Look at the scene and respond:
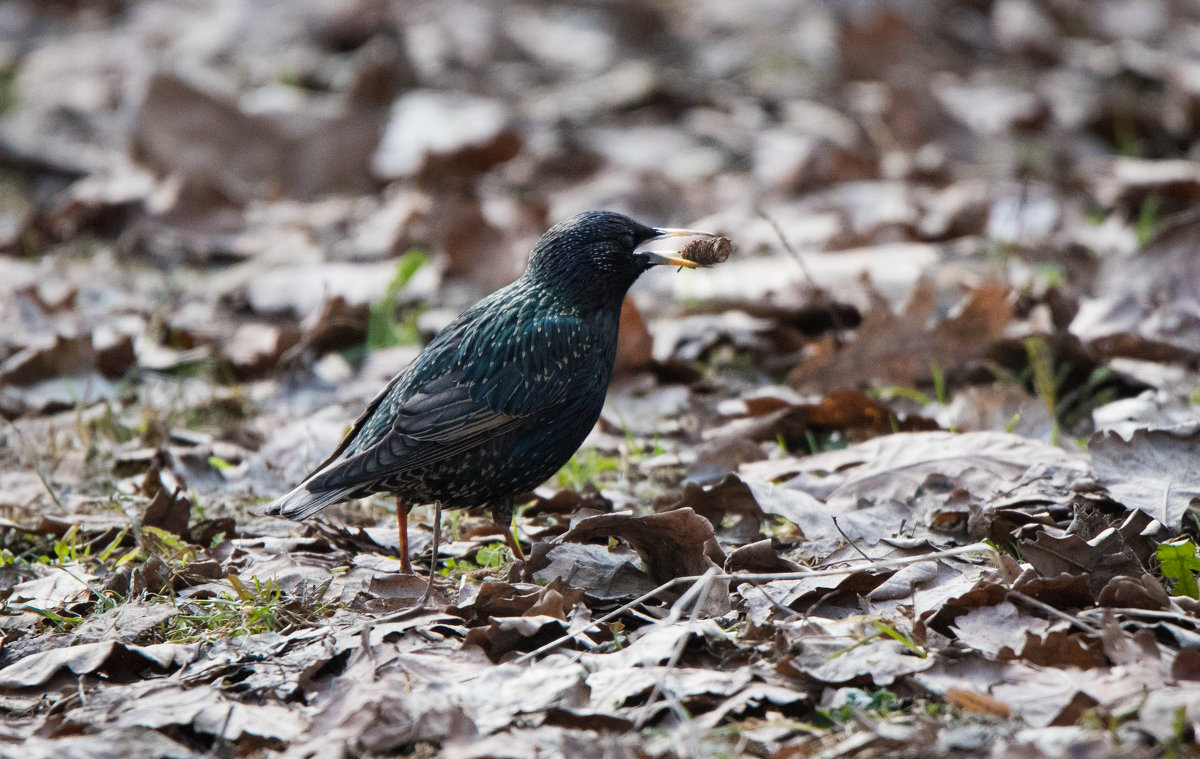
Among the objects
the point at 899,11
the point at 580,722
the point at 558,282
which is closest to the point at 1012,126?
the point at 899,11

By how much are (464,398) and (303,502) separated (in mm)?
633

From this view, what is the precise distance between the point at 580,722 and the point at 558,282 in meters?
1.98

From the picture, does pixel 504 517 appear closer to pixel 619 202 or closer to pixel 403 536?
pixel 403 536

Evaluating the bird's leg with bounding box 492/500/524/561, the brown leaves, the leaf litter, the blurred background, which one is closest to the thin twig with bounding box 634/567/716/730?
the leaf litter

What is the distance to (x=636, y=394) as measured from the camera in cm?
549

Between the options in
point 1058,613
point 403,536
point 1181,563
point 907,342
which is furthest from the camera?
point 907,342

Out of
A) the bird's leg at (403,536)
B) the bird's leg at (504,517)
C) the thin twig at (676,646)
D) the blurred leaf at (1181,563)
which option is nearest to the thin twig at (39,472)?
the bird's leg at (403,536)

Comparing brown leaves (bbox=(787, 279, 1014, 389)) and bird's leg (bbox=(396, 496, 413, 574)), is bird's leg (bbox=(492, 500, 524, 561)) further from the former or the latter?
brown leaves (bbox=(787, 279, 1014, 389))

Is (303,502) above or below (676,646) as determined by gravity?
above

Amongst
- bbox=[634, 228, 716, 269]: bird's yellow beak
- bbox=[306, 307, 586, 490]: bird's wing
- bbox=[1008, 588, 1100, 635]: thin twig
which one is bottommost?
bbox=[1008, 588, 1100, 635]: thin twig

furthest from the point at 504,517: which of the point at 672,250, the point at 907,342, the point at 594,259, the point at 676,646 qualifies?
the point at 907,342

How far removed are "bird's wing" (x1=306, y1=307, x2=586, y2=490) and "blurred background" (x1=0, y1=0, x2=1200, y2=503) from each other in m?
0.89

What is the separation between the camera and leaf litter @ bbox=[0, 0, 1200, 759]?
293cm

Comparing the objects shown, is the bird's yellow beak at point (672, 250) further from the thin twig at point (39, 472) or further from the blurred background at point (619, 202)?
the thin twig at point (39, 472)
